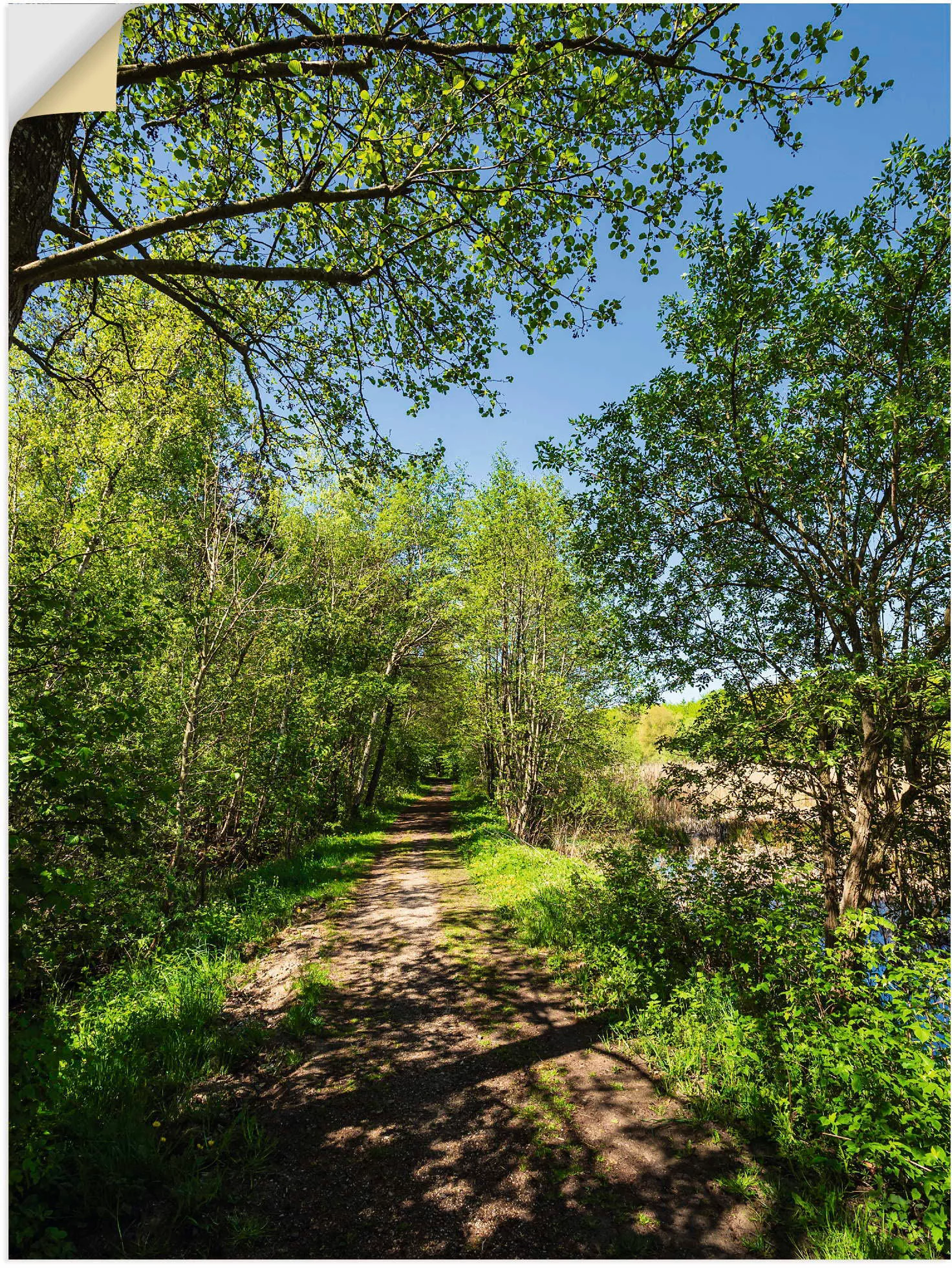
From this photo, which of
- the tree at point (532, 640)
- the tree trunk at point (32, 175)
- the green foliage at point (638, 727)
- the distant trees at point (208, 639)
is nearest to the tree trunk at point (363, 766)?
the distant trees at point (208, 639)

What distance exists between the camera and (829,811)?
5812 millimetres

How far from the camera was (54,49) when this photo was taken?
1578 mm

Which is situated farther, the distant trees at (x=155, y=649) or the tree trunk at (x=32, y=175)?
the distant trees at (x=155, y=649)

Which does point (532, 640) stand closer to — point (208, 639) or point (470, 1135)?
point (208, 639)

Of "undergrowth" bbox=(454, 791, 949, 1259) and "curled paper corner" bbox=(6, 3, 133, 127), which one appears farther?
"undergrowth" bbox=(454, 791, 949, 1259)

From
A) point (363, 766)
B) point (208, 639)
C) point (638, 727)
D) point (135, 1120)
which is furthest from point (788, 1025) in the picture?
point (363, 766)

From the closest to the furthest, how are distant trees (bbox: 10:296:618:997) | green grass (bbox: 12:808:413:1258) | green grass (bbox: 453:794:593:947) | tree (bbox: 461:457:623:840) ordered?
green grass (bbox: 12:808:413:1258) < distant trees (bbox: 10:296:618:997) < green grass (bbox: 453:794:593:947) < tree (bbox: 461:457:623:840)

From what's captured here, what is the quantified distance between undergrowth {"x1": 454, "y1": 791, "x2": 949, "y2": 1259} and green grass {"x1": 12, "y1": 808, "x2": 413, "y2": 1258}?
→ 10.4ft

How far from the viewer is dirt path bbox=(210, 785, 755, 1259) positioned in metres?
2.66

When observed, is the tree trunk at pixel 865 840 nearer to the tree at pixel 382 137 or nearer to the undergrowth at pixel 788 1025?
the undergrowth at pixel 788 1025

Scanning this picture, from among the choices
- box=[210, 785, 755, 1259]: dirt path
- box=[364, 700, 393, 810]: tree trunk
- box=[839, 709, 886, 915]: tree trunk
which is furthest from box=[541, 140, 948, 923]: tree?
box=[364, 700, 393, 810]: tree trunk

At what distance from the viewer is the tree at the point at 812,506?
12.8 ft

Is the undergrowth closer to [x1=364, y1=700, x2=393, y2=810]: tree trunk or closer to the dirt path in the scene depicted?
the dirt path

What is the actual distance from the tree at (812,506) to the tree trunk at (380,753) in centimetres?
1377
